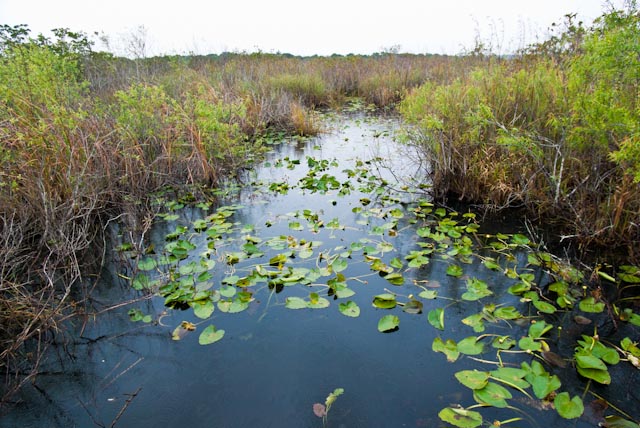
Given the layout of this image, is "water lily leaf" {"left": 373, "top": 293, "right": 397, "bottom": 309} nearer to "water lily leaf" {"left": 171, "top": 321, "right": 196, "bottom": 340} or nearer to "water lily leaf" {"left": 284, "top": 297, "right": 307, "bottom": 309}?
"water lily leaf" {"left": 284, "top": 297, "right": 307, "bottom": 309}

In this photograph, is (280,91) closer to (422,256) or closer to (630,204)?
(422,256)

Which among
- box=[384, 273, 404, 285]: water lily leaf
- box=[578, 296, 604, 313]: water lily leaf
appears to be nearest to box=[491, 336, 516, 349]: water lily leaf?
box=[578, 296, 604, 313]: water lily leaf

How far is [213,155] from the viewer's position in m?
4.72

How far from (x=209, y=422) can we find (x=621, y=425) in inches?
67.5

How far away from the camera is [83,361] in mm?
1887

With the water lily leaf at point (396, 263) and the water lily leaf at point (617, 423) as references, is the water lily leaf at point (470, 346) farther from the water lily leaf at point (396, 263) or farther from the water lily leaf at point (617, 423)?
the water lily leaf at point (396, 263)

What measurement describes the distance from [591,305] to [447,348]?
1.00 meters

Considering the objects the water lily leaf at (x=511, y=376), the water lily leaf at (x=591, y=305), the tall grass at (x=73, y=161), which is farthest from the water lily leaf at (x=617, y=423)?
the tall grass at (x=73, y=161)

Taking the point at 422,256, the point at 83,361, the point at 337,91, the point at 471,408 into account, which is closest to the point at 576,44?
the point at 422,256

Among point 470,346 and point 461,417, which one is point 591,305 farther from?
point 461,417

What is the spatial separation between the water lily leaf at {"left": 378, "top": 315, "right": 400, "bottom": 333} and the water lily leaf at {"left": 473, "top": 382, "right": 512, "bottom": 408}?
0.56 meters

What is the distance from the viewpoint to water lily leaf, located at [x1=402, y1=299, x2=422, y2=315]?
2.23 m

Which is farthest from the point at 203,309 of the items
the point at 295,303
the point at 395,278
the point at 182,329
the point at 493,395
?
the point at 493,395

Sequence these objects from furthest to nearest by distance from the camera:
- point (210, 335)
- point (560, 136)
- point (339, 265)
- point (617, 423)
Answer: point (560, 136), point (339, 265), point (210, 335), point (617, 423)
